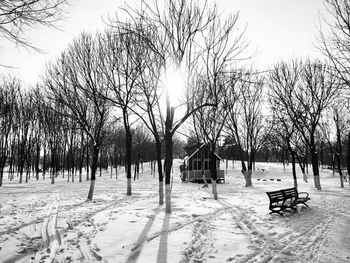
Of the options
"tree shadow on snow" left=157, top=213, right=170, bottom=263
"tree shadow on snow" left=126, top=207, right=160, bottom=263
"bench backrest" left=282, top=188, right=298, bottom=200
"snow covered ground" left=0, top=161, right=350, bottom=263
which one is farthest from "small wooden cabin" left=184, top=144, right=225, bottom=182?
"tree shadow on snow" left=157, top=213, right=170, bottom=263

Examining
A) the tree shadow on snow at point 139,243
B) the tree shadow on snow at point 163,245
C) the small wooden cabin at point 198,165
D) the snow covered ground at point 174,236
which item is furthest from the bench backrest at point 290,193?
the small wooden cabin at point 198,165

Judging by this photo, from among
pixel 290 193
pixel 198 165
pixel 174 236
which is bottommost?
pixel 174 236

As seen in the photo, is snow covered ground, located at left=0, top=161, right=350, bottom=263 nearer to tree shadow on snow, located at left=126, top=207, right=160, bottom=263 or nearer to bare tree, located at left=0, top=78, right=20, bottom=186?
tree shadow on snow, located at left=126, top=207, right=160, bottom=263

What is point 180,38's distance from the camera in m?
9.88

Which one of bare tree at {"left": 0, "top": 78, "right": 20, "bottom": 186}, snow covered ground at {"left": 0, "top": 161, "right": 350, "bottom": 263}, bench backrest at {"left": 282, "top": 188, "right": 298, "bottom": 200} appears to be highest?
bare tree at {"left": 0, "top": 78, "right": 20, "bottom": 186}

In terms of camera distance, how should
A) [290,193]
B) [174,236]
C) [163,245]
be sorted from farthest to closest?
[290,193]
[174,236]
[163,245]

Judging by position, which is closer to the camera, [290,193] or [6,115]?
[290,193]

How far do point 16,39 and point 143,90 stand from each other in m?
6.97

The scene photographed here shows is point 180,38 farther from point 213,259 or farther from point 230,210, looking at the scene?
point 213,259

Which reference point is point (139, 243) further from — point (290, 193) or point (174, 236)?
point (290, 193)

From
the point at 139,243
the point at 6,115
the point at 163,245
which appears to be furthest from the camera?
the point at 6,115

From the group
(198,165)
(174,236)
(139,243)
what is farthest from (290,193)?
(198,165)

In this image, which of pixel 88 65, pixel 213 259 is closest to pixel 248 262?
pixel 213 259

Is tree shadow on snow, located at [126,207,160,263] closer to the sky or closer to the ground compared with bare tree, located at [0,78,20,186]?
closer to the ground
